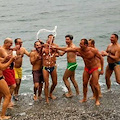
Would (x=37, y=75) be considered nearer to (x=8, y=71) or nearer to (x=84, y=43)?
(x=8, y=71)

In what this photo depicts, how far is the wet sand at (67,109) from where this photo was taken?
364 inches

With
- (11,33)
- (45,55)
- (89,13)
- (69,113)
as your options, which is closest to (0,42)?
(11,33)

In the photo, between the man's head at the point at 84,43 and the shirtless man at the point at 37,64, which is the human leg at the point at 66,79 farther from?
the man's head at the point at 84,43

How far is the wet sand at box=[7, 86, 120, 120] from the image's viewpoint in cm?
924

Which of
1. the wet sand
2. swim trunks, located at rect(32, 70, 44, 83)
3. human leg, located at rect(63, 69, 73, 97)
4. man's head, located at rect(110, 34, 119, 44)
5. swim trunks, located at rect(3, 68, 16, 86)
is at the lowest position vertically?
the wet sand

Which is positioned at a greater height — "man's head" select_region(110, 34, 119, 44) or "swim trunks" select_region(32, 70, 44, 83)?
"man's head" select_region(110, 34, 119, 44)

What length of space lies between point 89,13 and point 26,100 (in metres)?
31.6

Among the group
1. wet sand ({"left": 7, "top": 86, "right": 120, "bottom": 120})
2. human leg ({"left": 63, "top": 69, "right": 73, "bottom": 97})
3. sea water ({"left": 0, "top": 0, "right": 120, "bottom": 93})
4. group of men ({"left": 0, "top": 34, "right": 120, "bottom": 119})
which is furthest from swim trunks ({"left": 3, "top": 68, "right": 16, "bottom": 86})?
sea water ({"left": 0, "top": 0, "right": 120, "bottom": 93})

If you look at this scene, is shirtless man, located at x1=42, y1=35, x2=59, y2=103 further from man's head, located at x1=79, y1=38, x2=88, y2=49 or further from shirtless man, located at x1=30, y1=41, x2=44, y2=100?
man's head, located at x1=79, y1=38, x2=88, y2=49

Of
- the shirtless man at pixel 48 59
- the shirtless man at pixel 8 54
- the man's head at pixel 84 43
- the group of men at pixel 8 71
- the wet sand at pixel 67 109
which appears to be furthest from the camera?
the shirtless man at pixel 48 59

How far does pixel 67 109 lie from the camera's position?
32.7 feet

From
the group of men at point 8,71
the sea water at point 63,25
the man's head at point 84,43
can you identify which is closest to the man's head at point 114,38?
the man's head at point 84,43

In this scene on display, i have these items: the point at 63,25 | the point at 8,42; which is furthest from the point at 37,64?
the point at 63,25

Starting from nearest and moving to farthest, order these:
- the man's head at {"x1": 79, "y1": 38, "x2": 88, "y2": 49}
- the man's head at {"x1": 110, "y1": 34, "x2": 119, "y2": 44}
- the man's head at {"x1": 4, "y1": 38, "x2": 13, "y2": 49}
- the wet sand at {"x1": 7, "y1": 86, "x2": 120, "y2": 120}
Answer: the wet sand at {"x1": 7, "y1": 86, "x2": 120, "y2": 120}, the man's head at {"x1": 4, "y1": 38, "x2": 13, "y2": 49}, the man's head at {"x1": 79, "y1": 38, "x2": 88, "y2": 49}, the man's head at {"x1": 110, "y1": 34, "x2": 119, "y2": 44}
